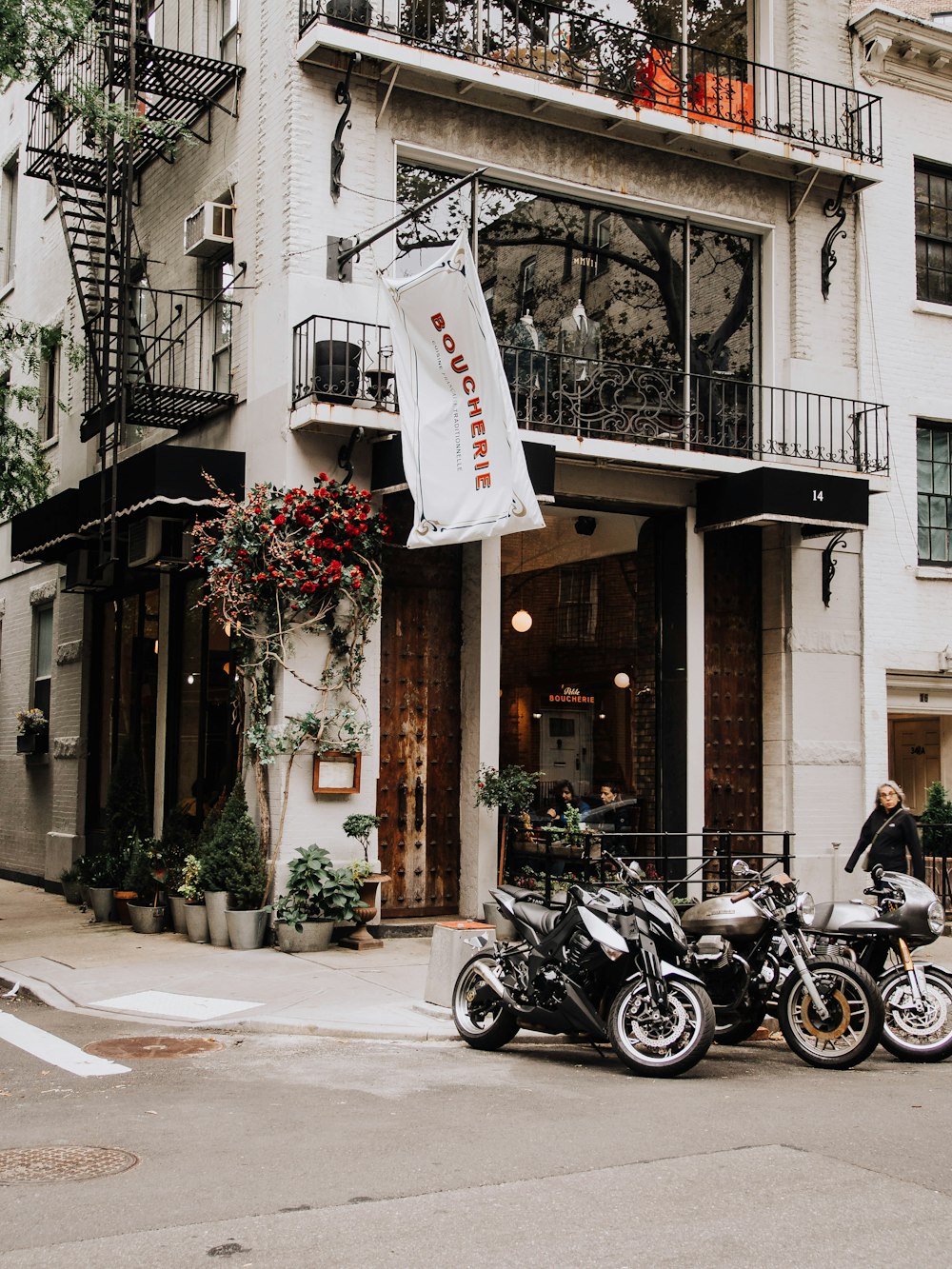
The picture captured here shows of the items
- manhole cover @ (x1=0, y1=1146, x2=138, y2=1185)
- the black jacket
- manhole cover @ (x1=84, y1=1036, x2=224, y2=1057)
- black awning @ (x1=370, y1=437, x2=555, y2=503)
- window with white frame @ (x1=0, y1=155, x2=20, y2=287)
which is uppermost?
window with white frame @ (x1=0, y1=155, x2=20, y2=287)

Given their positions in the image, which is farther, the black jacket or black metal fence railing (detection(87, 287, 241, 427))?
black metal fence railing (detection(87, 287, 241, 427))

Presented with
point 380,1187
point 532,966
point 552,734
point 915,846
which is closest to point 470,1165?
point 380,1187

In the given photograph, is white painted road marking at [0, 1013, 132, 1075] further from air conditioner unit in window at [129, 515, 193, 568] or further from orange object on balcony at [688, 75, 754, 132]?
orange object on balcony at [688, 75, 754, 132]

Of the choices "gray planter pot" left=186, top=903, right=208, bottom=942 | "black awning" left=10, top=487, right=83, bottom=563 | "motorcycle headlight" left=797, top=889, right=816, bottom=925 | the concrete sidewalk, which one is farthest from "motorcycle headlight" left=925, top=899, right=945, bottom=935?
"black awning" left=10, top=487, right=83, bottom=563

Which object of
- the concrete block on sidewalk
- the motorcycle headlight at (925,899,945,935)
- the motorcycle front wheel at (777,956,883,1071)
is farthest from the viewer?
the concrete block on sidewalk

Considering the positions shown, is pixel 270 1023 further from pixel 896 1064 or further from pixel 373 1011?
pixel 896 1064

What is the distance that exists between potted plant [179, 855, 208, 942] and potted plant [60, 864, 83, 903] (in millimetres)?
3407

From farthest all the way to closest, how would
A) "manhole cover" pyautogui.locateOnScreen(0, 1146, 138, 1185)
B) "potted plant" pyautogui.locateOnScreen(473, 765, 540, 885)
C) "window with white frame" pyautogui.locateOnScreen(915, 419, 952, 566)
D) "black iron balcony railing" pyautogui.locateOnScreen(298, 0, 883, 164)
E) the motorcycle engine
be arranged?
"window with white frame" pyautogui.locateOnScreen(915, 419, 952, 566) < "black iron balcony railing" pyautogui.locateOnScreen(298, 0, 883, 164) < "potted plant" pyautogui.locateOnScreen(473, 765, 540, 885) < the motorcycle engine < "manhole cover" pyautogui.locateOnScreen(0, 1146, 138, 1185)

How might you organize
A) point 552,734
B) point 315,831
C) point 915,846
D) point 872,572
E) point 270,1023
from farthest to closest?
point 872,572
point 552,734
point 315,831
point 915,846
point 270,1023

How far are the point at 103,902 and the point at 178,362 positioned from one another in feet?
20.6

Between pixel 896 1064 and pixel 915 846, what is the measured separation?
331 cm

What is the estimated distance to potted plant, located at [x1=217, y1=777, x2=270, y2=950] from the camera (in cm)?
1293

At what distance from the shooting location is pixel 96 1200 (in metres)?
5.54

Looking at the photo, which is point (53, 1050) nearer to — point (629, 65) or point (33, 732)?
point (629, 65)
